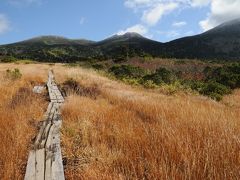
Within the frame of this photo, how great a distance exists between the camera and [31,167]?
3832 mm

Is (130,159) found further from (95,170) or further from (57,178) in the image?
(57,178)

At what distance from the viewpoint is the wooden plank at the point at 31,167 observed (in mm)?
3578

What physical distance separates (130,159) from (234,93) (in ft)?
36.3

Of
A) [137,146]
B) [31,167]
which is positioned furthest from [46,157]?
[137,146]

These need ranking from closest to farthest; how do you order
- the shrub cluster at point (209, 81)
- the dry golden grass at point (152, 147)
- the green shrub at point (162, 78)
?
the dry golden grass at point (152, 147), the shrub cluster at point (209, 81), the green shrub at point (162, 78)

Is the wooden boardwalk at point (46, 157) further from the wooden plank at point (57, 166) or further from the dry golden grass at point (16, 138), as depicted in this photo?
the dry golden grass at point (16, 138)

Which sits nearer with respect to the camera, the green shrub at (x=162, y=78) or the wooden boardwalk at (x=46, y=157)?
the wooden boardwalk at (x=46, y=157)

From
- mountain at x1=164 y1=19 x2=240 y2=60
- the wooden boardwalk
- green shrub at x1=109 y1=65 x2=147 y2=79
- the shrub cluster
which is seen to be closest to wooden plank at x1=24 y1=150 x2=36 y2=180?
the wooden boardwalk

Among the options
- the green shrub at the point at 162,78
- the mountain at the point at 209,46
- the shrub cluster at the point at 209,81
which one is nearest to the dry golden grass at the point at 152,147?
the shrub cluster at the point at 209,81

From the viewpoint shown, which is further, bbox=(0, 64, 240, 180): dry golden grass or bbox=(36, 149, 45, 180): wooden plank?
bbox=(36, 149, 45, 180): wooden plank

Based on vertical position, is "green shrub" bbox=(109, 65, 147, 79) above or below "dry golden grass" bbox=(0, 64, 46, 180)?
below

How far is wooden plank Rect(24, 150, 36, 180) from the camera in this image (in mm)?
3578

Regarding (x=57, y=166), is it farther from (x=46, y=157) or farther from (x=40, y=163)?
(x=46, y=157)

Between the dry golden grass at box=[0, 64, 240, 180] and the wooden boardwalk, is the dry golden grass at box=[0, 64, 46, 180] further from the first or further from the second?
the wooden boardwalk
